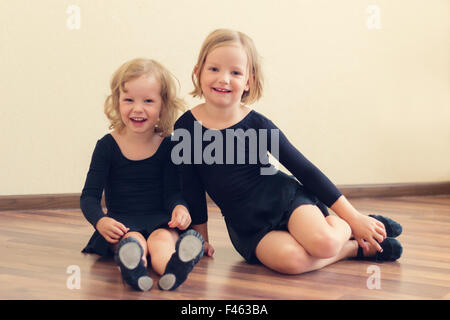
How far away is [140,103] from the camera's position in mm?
1532

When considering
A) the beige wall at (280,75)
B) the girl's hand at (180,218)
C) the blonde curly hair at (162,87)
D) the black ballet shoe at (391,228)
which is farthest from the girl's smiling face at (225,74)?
the beige wall at (280,75)

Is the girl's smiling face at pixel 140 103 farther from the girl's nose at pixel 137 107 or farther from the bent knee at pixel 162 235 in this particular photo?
the bent knee at pixel 162 235

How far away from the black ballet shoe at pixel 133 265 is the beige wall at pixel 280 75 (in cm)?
97

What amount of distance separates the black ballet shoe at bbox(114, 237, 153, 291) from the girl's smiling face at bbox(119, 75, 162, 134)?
1.23ft

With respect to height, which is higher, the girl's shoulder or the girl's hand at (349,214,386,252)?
the girl's shoulder

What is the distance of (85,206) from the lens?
149 centimetres

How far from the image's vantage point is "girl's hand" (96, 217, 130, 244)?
1.41 metres

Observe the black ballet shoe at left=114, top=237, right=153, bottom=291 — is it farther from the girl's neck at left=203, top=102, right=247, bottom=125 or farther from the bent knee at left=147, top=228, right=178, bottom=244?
the girl's neck at left=203, top=102, right=247, bottom=125

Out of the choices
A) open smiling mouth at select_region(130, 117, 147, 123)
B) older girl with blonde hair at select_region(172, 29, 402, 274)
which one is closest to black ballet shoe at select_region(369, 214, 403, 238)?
older girl with blonde hair at select_region(172, 29, 402, 274)

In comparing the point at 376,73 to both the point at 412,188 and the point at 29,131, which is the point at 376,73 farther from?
the point at 29,131

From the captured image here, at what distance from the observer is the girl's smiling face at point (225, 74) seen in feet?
4.76

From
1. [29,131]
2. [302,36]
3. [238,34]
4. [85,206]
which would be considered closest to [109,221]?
[85,206]

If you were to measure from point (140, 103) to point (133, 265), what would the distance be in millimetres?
446

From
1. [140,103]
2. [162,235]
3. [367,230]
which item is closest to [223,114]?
[140,103]
